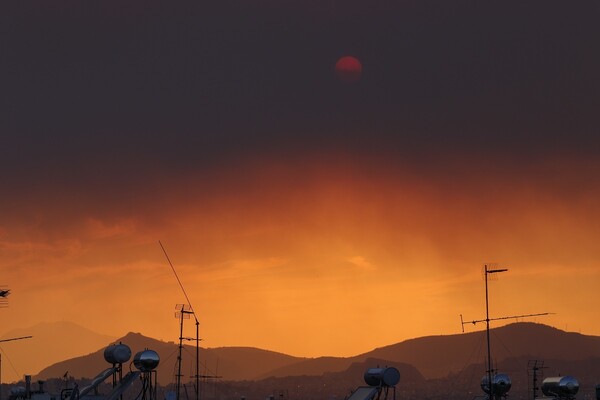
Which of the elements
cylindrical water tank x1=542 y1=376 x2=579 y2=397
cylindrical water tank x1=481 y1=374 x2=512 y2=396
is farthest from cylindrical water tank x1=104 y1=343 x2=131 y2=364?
cylindrical water tank x1=481 y1=374 x2=512 y2=396

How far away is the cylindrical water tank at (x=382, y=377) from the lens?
54.1 m

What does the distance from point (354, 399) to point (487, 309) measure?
31.9 m

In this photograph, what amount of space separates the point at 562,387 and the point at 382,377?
17291mm

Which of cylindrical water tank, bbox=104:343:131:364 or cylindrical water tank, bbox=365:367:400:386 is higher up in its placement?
cylindrical water tank, bbox=104:343:131:364

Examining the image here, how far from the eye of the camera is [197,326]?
94.0 metres

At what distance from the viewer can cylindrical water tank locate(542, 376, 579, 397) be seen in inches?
2586

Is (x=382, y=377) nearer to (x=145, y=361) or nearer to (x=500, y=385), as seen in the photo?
(x=145, y=361)

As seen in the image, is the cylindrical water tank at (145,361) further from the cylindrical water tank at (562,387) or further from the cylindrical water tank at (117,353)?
the cylindrical water tank at (562,387)

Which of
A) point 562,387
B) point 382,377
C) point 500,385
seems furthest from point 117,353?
point 500,385

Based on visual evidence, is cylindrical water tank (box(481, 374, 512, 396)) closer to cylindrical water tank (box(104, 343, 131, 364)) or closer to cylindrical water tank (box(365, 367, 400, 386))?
cylindrical water tank (box(365, 367, 400, 386))

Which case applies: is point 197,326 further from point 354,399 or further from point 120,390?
point 354,399

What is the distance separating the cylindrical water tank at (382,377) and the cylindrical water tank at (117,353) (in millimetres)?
16309

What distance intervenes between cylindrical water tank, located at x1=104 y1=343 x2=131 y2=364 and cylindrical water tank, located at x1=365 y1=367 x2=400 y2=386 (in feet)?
53.5

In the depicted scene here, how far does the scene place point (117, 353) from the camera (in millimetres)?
63000
